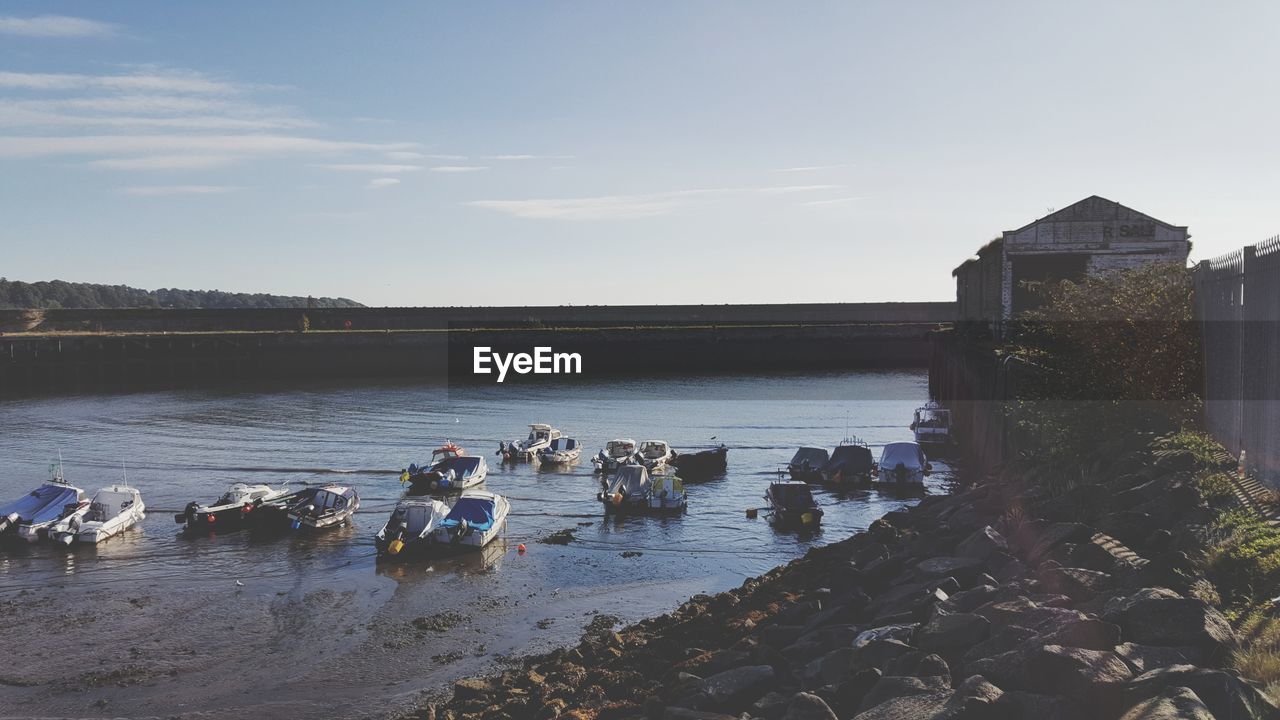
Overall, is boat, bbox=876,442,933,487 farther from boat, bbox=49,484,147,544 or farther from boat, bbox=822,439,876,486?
boat, bbox=49,484,147,544

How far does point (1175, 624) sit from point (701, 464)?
4378 centimetres

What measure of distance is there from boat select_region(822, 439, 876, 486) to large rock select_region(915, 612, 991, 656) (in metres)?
37.0

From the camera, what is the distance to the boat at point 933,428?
6638cm

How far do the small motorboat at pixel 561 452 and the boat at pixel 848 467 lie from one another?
17434 mm

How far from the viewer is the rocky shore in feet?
37.1

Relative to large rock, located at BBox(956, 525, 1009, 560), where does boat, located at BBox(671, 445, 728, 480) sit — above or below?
below

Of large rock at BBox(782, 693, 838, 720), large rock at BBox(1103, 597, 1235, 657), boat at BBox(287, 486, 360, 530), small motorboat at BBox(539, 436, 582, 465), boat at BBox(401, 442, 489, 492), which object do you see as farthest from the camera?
small motorboat at BBox(539, 436, 582, 465)

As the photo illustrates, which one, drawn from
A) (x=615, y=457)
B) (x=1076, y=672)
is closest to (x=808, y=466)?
(x=615, y=457)

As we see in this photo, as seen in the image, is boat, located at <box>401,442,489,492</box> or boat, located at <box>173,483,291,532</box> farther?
boat, located at <box>401,442,489,492</box>

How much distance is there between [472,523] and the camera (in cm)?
3772

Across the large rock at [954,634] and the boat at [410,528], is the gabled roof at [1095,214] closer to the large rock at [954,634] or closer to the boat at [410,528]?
the boat at [410,528]

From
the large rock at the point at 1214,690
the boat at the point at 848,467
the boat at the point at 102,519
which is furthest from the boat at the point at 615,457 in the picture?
the large rock at the point at 1214,690

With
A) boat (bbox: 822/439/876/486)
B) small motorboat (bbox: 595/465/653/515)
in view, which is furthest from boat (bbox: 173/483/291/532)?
boat (bbox: 822/439/876/486)

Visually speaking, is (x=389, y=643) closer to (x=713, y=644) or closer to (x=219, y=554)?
(x=713, y=644)
